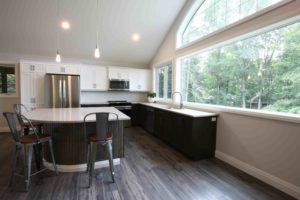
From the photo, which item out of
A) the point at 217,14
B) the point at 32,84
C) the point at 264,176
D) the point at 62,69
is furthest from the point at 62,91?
the point at 264,176

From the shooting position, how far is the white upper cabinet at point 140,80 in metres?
6.21

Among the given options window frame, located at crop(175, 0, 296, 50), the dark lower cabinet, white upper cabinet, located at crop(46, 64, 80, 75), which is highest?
window frame, located at crop(175, 0, 296, 50)

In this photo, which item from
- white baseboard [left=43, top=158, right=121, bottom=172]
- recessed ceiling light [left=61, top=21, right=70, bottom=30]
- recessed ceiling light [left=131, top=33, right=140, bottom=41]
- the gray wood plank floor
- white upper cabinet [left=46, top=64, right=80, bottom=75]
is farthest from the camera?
recessed ceiling light [left=131, top=33, right=140, bottom=41]

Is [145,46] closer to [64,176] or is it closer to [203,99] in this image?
[203,99]

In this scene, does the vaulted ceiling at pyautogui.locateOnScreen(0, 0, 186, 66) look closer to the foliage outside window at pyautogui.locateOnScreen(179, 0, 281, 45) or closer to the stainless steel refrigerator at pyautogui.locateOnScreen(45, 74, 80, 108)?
the foliage outside window at pyautogui.locateOnScreen(179, 0, 281, 45)

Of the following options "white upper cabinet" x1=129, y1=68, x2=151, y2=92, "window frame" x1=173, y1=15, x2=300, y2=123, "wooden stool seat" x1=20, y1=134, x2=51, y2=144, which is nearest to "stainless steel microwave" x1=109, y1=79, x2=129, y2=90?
"white upper cabinet" x1=129, y1=68, x2=151, y2=92

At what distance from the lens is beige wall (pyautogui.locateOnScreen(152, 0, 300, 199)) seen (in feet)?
7.32

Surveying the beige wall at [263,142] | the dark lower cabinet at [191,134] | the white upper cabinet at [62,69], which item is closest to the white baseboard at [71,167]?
the dark lower cabinet at [191,134]

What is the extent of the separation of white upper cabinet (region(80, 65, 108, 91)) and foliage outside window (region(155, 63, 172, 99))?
196 cm

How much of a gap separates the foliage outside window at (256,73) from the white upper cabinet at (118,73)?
9.32 ft

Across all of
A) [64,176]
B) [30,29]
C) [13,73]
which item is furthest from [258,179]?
[13,73]

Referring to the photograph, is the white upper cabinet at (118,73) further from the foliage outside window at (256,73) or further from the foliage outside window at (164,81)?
the foliage outside window at (256,73)

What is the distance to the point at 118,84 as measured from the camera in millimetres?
5902

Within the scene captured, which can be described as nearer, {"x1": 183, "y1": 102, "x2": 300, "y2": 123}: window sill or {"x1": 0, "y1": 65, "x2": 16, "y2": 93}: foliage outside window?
{"x1": 183, "y1": 102, "x2": 300, "y2": 123}: window sill
